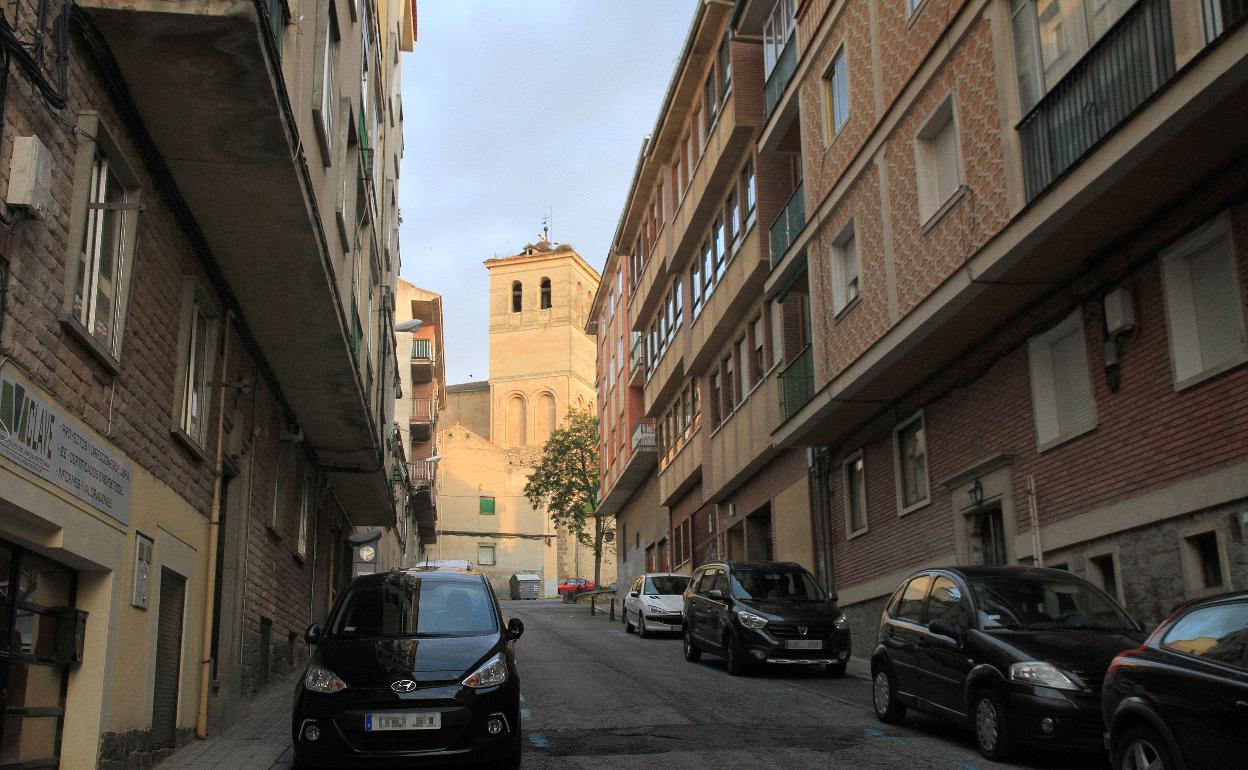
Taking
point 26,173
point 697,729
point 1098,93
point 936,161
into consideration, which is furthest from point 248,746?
point 936,161

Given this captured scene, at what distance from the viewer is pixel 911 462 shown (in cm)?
1927

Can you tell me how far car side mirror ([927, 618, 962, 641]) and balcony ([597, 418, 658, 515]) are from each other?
28955 millimetres

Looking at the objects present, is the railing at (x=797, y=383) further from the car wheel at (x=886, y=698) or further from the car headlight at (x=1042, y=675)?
the car headlight at (x=1042, y=675)

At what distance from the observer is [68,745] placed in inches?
319

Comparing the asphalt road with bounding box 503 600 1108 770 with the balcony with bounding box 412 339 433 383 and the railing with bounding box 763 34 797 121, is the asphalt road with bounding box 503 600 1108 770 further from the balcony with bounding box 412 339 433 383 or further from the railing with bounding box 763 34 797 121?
the balcony with bounding box 412 339 433 383

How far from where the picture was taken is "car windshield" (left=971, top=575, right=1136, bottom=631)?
10.1 meters

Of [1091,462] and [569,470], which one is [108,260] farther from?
[569,470]

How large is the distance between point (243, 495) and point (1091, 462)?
9.60 metres

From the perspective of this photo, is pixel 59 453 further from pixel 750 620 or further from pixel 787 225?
pixel 787 225

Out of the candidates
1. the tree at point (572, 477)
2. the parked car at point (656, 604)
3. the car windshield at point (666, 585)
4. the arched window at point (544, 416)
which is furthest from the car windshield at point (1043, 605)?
the arched window at point (544, 416)

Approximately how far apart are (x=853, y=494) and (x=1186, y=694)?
1527cm

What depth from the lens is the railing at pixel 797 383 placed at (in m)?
21.2

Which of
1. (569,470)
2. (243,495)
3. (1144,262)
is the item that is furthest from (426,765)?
(569,470)

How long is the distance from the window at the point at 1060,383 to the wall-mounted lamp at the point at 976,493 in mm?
1591
